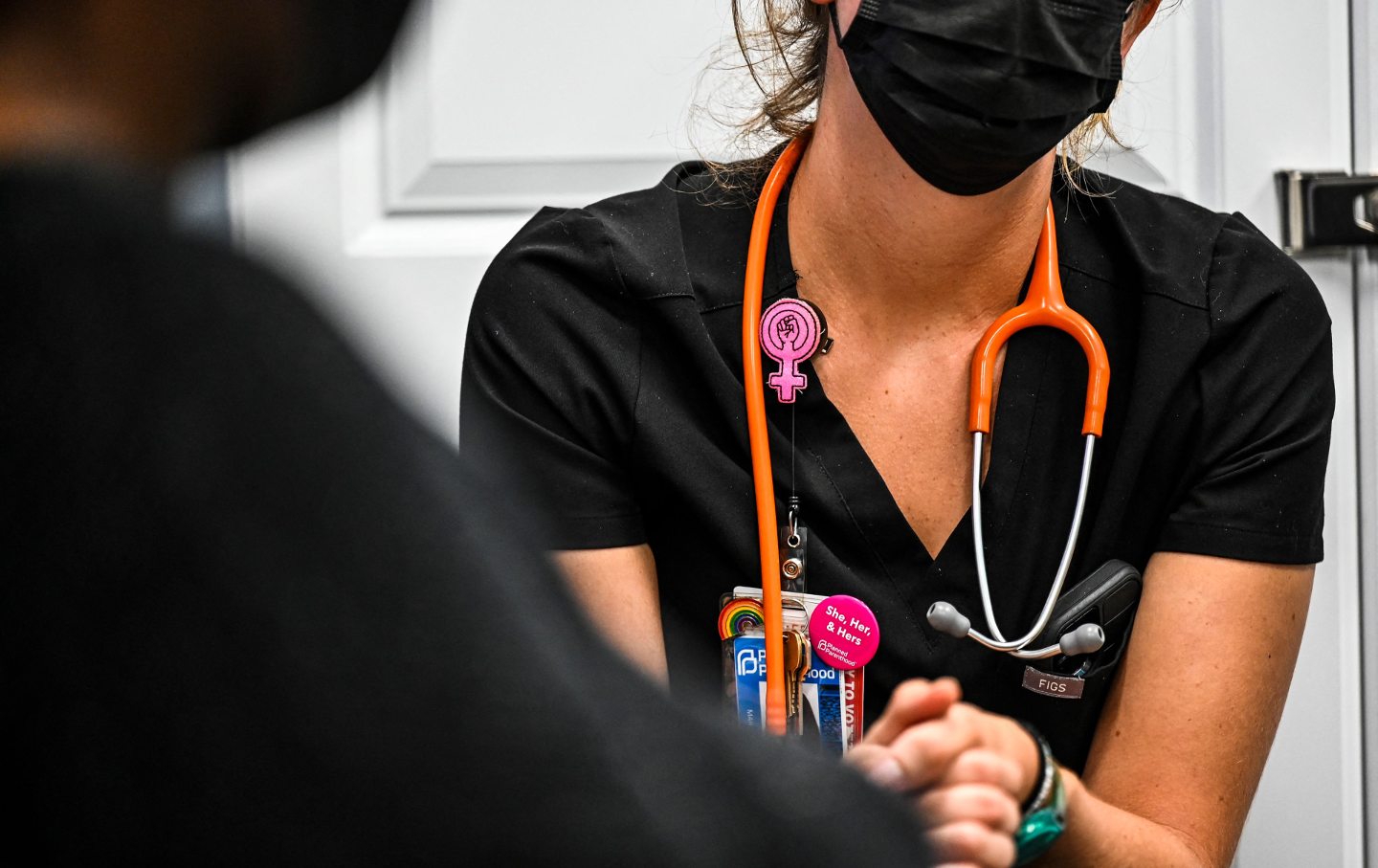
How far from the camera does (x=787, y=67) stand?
1.18 metres

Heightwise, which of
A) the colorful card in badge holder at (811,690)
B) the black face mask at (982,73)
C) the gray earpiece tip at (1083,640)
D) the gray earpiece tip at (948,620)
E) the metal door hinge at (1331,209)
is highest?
the black face mask at (982,73)

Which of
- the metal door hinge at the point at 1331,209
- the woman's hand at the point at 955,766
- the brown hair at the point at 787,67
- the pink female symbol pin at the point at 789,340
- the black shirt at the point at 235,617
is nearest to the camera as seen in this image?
the black shirt at the point at 235,617

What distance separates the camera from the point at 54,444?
0.29 m

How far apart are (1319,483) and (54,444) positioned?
950 millimetres

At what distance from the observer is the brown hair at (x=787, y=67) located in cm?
113

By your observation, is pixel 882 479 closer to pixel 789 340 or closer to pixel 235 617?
pixel 789 340

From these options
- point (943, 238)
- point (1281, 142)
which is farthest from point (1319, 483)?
point (1281, 142)

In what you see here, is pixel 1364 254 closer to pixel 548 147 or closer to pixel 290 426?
pixel 548 147

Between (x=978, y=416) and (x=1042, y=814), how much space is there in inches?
15.6

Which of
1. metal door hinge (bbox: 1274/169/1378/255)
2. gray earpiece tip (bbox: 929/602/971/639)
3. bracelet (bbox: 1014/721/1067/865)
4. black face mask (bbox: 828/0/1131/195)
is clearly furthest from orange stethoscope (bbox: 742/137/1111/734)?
metal door hinge (bbox: 1274/169/1378/255)

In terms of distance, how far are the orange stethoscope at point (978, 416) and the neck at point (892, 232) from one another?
27 millimetres

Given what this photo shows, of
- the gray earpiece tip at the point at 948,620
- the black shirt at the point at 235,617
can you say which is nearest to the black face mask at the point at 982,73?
the gray earpiece tip at the point at 948,620

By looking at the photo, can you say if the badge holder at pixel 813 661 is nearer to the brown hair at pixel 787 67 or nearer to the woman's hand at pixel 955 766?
Result: the woman's hand at pixel 955 766

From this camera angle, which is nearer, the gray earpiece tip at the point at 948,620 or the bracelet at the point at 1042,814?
the bracelet at the point at 1042,814
